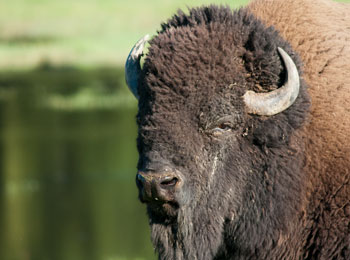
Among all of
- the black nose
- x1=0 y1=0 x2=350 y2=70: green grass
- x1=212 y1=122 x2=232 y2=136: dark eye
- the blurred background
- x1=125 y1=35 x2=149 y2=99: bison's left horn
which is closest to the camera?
the black nose

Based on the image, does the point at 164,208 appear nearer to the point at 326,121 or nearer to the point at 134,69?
the point at 134,69

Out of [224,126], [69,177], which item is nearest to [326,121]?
[224,126]

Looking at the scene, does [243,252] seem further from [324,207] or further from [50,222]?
[50,222]

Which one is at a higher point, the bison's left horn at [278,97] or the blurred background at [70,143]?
the bison's left horn at [278,97]

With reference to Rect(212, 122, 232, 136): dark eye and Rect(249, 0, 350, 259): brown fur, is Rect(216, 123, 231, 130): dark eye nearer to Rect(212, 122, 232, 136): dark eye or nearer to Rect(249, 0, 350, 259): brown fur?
Rect(212, 122, 232, 136): dark eye

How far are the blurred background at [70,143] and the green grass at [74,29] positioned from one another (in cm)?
7

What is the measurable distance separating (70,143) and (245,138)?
12950 mm

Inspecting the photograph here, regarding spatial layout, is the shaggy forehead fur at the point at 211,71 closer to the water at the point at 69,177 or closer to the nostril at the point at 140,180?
the nostril at the point at 140,180

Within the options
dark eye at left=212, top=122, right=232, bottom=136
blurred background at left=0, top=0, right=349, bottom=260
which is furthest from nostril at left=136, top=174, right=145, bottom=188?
blurred background at left=0, top=0, right=349, bottom=260

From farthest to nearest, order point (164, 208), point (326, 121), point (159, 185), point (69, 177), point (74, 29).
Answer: point (74, 29) < point (69, 177) < point (326, 121) < point (164, 208) < point (159, 185)

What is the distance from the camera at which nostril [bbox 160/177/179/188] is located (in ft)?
15.1

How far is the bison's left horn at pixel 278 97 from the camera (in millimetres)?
4891

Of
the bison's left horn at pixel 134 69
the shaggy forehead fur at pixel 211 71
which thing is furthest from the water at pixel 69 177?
the shaggy forehead fur at pixel 211 71

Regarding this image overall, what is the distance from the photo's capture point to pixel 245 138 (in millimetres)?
5055
